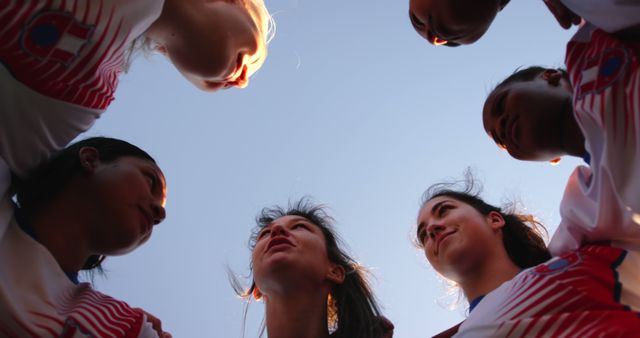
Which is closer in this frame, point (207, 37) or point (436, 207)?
point (207, 37)

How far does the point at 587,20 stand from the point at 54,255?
5.54 ft

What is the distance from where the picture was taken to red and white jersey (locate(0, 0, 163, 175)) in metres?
1.62

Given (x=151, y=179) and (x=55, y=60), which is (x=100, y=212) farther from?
(x=55, y=60)

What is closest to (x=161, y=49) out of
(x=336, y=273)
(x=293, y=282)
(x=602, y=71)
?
(x=293, y=282)

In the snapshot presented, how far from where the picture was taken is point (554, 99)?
2.28 meters

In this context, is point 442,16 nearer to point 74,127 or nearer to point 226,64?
point 226,64

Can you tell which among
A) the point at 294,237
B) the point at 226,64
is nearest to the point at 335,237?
the point at 294,237

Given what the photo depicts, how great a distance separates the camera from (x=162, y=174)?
87.4 inches

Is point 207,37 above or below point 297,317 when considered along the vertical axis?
above

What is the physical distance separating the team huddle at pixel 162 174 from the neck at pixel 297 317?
0.61 metres

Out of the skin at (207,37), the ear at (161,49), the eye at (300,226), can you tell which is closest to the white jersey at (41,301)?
the skin at (207,37)

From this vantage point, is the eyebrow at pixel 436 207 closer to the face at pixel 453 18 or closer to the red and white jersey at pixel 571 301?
the face at pixel 453 18

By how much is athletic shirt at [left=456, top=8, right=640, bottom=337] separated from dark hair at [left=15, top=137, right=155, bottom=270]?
4.36 ft

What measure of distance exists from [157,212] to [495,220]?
5.21ft
